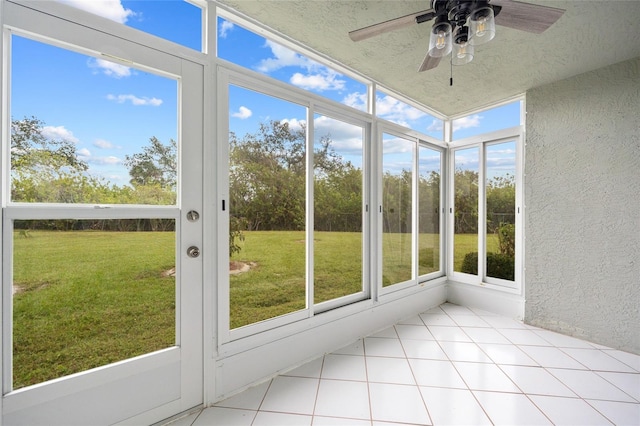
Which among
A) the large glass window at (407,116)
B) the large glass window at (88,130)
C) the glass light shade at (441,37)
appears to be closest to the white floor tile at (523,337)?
the large glass window at (407,116)

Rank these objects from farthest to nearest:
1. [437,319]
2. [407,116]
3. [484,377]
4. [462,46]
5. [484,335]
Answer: [407,116], [437,319], [484,335], [484,377], [462,46]

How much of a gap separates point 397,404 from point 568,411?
3.42 feet

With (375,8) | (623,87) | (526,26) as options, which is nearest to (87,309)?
(375,8)

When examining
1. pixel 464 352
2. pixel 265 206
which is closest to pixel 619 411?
pixel 464 352

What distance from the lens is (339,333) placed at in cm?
235

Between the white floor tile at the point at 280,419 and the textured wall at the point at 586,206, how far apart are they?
274cm

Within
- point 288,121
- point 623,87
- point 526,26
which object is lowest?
point 288,121

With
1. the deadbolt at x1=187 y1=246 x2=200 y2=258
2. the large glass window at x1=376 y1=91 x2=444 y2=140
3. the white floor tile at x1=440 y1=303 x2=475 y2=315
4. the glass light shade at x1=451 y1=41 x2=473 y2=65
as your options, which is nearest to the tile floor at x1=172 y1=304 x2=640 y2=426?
the white floor tile at x1=440 y1=303 x2=475 y2=315

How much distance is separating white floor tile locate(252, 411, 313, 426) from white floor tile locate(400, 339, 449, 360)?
1.11m

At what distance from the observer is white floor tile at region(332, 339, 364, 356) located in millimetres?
2254

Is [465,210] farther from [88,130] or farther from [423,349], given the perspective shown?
[88,130]

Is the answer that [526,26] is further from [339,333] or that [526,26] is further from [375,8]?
[339,333]

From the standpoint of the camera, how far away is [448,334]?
103 inches

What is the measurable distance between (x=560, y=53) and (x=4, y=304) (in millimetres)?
3956
